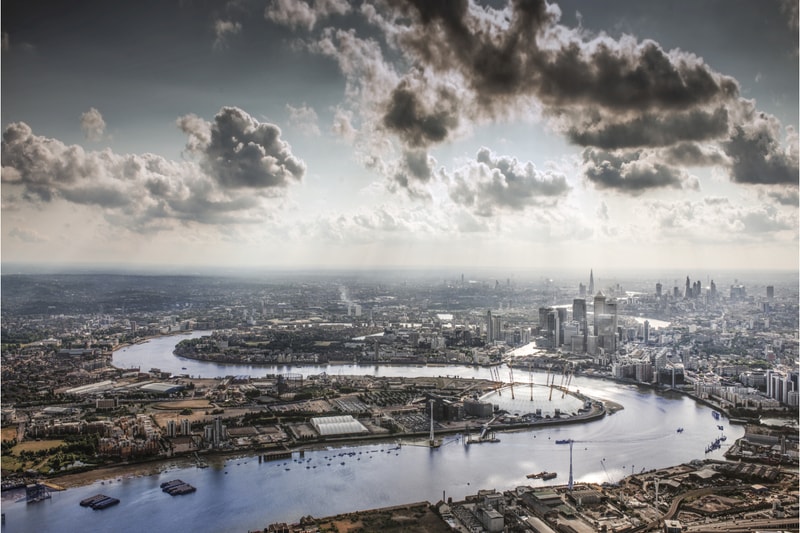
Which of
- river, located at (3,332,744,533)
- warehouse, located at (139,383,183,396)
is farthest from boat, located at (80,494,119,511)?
warehouse, located at (139,383,183,396)

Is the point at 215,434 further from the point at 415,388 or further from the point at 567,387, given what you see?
the point at 567,387

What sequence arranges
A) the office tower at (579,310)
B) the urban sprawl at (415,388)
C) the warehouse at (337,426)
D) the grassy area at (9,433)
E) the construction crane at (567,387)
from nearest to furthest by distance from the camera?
the urban sprawl at (415,388) < the grassy area at (9,433) < the warehouse at (337,426) < the construction crane at (567,387) < the office tower at (579,310)

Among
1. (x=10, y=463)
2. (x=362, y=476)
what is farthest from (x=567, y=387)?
(x=10, y=463)

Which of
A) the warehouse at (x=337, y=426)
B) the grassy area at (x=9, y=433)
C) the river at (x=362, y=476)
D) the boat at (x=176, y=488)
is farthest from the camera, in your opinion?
the warehouse at (x=337, y=426)

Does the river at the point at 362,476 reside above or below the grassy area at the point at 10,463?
below

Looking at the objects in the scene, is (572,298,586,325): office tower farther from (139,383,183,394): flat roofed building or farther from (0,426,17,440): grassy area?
(0,426,17,440): grassy area

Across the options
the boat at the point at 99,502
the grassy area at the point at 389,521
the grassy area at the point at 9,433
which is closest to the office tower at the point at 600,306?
the grassy area at the point at 389,521

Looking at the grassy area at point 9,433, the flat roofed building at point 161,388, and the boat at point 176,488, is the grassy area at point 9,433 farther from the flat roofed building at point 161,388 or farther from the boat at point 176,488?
the boat at point 176,488

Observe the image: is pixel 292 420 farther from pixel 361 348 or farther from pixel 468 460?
pixel 361 348

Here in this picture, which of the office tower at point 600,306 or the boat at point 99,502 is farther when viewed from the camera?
the office tower at point 600,306
